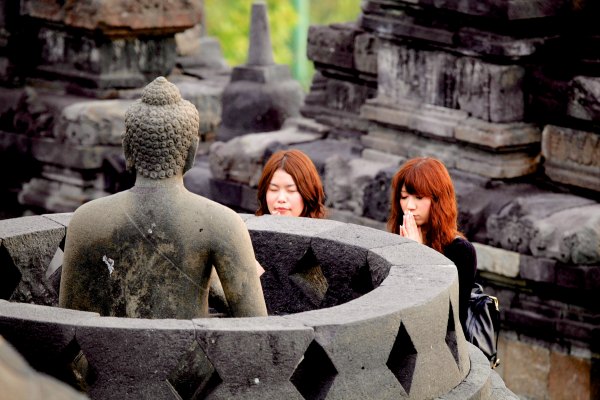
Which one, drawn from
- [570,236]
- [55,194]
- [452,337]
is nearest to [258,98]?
[55,194]

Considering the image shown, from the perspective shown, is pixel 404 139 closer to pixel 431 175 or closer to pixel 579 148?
pixel 579 148

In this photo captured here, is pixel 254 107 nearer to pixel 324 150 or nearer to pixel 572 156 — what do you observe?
pixel 324 150

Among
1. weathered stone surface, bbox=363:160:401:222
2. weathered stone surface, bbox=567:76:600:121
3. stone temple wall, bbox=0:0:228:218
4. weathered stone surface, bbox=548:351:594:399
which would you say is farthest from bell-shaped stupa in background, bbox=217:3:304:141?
weathered stone surface, bbox=548:351:594:399

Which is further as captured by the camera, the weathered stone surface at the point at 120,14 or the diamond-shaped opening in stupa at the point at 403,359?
the weathered stone surface at the point at 120,14

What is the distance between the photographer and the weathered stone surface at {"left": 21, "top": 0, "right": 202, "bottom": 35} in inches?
402

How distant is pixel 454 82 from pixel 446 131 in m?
0.27

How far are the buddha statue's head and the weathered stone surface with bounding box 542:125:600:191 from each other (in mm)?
3725

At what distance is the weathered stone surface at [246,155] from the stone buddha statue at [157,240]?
4561 millimetres

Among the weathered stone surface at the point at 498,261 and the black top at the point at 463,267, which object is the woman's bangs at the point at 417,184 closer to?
the black top at the point at 463,267

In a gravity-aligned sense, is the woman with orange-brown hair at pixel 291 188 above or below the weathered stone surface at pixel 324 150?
above

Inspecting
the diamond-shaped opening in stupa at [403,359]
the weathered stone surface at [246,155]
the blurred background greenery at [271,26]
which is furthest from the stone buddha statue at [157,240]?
the blurred background greenery at [271,26]

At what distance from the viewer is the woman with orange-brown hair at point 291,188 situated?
6469 mm

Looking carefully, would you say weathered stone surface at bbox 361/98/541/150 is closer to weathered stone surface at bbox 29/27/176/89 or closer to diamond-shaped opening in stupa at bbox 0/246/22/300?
weathered stone surface at bbox 29/27/176/89

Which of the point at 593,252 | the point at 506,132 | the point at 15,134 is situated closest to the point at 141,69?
the point at 15,134
